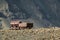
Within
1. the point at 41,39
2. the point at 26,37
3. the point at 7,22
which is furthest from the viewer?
the point at 7,22

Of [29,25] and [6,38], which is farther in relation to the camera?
[29,25]

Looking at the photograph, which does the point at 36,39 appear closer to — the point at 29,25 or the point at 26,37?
the point at 26,37

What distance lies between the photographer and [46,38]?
45.3 ft

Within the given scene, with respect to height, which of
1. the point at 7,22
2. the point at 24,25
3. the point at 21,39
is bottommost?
the point at 7,22

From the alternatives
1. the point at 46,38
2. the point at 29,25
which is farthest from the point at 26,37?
the point at 29,25

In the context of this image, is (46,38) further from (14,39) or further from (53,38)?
(14,39)

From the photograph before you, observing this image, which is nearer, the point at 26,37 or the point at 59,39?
the point at 59,39

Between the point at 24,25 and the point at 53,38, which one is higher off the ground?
the point at 53,38

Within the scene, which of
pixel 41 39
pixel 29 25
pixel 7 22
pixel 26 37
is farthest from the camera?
pixel 7 22

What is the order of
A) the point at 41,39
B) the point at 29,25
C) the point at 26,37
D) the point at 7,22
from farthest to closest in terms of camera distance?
the point at 7,22
the point at 29,25
the point at 26,37
the point at 41,39

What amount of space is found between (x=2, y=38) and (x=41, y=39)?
2719 mm

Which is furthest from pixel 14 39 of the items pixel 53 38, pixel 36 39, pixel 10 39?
pixel 53 38

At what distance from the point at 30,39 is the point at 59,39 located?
75.1 inches

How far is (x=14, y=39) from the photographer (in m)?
14.0
